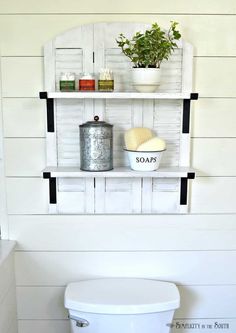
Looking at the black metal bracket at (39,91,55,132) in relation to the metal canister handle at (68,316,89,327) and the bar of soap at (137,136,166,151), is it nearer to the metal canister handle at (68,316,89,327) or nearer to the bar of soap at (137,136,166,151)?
the bar of soap at (137,136,166,151)

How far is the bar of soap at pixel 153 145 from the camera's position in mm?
1284

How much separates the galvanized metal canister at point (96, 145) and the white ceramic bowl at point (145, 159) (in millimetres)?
83

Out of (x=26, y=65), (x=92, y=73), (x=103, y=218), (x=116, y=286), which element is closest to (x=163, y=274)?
(x=116, y=286)

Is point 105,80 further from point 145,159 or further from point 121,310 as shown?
point 121,310

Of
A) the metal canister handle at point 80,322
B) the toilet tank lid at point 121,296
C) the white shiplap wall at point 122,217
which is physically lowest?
the metal canister handle at point 80,322

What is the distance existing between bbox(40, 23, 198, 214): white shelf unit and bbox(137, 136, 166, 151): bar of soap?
9 cm

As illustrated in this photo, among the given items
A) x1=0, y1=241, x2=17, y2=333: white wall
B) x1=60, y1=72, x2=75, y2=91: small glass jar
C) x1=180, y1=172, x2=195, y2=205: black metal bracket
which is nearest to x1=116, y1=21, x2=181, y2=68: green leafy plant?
x1=60, y1=72, x2=75, y2=91: small glass jar

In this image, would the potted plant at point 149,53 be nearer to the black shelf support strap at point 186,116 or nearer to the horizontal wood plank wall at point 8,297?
the black shelf support strap at point 186,116

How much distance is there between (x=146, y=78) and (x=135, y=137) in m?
0.21

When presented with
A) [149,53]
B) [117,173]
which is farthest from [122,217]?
[149,53]

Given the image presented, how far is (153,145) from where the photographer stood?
1286 millimetres

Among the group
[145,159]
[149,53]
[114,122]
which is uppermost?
[149,53]

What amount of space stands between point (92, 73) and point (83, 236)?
64 centimetres

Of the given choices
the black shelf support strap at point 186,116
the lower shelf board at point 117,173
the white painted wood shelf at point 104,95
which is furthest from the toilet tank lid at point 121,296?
the white painted wood shelf at point 104,95
